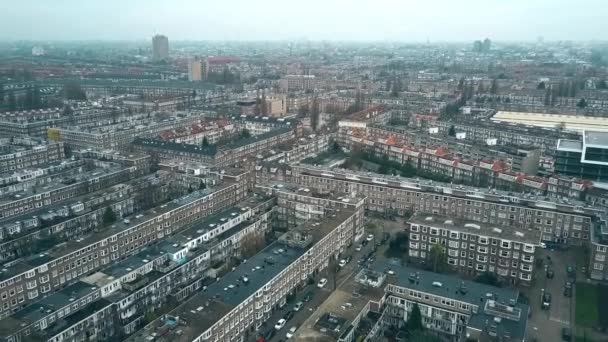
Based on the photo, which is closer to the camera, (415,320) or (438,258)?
(415,320)

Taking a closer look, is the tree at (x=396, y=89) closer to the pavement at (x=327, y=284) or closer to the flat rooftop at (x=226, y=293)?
the pavement at (x=327, y=284)

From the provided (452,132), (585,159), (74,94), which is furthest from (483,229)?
(74,94)

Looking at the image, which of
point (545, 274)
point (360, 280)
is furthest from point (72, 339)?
point (545, 274)

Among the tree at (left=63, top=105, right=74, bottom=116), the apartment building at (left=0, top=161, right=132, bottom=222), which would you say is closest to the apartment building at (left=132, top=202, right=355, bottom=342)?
the apartment building at (left=0, top=161, right=132, bottom=222)

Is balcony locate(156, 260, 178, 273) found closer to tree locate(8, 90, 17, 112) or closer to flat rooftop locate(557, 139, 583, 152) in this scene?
flat rooftop locate(557, 139, 583, 152)

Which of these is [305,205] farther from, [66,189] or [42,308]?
[66,189]

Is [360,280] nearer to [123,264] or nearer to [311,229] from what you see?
[311,229]

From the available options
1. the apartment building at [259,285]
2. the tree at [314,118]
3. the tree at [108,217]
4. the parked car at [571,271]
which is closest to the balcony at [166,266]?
the apartment building at [259,285]
